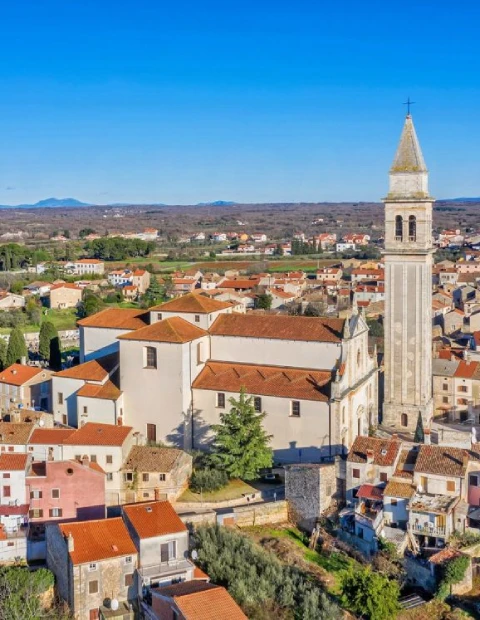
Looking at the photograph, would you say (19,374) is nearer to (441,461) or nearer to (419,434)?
(419,434)

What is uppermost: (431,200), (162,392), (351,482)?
(431,200)

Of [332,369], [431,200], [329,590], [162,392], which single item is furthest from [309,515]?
[431,200]

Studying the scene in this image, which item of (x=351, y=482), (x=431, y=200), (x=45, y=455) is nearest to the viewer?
(x=351, y=482)

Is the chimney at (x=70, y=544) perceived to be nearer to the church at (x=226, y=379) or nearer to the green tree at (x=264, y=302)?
the church at (x=226, y=379)

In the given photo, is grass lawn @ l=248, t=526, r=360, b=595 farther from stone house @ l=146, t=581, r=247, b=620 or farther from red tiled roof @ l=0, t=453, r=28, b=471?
red tiled roof @ l=0, t=453, r=28, b=471

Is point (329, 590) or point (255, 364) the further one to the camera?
point (255, 364)

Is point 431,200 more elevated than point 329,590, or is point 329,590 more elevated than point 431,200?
point 431,200

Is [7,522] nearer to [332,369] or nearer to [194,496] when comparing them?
[194,496]
